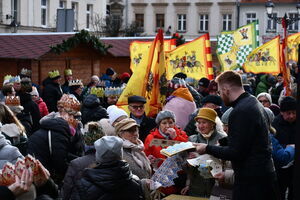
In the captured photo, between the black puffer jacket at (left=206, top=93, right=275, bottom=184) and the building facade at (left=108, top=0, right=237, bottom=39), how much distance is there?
55015 mm

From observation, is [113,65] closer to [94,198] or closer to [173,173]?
[173,173]

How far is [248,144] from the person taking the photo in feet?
16.6

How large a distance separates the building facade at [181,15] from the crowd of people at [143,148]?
52565 mm

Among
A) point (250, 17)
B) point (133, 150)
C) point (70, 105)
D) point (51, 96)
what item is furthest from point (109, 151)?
point (250, 17)

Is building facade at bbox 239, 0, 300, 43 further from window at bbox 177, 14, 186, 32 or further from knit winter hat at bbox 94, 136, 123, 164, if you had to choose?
knit winter hat at bbox 94, 136, 123, 164

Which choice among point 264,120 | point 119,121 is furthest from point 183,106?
point 264,120

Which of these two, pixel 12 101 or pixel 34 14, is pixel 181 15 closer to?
pixel 34 14

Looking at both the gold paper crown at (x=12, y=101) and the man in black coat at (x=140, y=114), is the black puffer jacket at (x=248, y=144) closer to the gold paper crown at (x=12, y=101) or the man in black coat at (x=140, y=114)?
the man in black coat at (x=140, y=114)

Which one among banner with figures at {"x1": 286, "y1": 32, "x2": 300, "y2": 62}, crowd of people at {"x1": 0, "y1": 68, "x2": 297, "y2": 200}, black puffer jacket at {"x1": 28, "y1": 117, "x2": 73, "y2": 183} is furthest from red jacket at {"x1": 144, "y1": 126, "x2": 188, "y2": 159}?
banner with figures at {"x1": 286, "y1": 32, "x2": 300, "y2": 62}

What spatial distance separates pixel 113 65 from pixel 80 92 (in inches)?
330

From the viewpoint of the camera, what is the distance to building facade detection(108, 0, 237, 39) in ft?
197

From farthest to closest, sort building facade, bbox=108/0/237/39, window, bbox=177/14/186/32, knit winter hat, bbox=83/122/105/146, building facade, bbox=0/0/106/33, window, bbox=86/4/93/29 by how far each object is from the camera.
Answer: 1. window, bbox=177/14/186/32
2. building facade, bbox=108/0/237/39
3. window, bbox=86/4/93/29
4. building facade, bbox=0/0/106/33
5. knit winter hat, bbox=83/122/105/146

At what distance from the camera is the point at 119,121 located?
6547 mm

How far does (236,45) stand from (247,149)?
44.4ft
